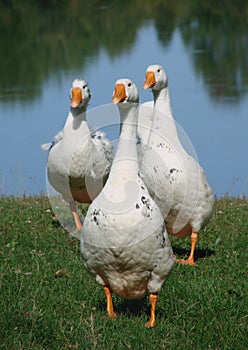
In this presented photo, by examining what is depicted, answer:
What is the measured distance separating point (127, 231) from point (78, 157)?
3.70 meters

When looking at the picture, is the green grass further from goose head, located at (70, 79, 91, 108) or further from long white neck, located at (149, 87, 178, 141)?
goose head, located at (70, 79, 91, 108)

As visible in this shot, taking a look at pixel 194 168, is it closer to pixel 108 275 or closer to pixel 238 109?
pixel 108 275

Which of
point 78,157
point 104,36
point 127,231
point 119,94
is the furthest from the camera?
point 104,36

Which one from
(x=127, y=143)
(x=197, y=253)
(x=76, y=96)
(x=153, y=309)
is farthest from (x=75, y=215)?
(x=127, y=143)

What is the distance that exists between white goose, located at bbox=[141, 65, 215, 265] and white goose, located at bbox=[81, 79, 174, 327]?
209 centimetres

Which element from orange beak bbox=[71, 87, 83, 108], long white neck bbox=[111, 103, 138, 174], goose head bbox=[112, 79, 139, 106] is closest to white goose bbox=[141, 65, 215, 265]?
orange beak bbox=[71, 87, 83, 108]

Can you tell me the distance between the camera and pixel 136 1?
52.0 metres

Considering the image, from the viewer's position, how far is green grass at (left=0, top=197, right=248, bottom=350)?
6.18 metres

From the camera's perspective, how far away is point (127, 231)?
6.10 m

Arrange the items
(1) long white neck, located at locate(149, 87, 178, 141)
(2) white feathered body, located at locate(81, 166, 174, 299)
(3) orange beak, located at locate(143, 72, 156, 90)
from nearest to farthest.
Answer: (2) white feathered body, located at locate(81, 166, 174, 299) < (1) long white neck, located at locate(149, 87, 178, 141) < (3) orange beak, located at locate(143, 72, 156, 90)

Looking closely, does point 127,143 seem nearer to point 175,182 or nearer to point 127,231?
point 127,231

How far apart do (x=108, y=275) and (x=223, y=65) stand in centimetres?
2720

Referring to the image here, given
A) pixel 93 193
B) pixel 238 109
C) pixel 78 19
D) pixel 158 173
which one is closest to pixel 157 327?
pixel 158 173

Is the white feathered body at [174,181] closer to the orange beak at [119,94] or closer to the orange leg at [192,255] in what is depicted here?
the orange leg at [192,255]
